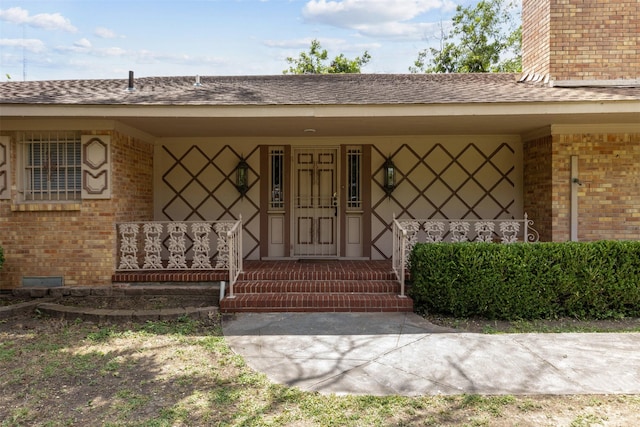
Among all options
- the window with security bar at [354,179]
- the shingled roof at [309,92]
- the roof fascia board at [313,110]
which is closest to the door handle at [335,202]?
the window with security bar at [354,179]

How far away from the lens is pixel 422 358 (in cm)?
417

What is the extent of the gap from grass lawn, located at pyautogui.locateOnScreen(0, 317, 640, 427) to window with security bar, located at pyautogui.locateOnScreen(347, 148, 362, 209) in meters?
4.49

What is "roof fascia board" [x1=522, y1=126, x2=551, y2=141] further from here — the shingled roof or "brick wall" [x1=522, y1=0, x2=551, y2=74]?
"brick wall" [x1=522, y1=0, x2=551, y2=74]

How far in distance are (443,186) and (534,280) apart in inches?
123

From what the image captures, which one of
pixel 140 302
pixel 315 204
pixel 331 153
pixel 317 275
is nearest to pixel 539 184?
pixel 331 153

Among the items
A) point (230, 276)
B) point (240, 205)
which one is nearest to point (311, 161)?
point (240, 205)

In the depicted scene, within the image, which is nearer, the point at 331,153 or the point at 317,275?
the point at 317,275

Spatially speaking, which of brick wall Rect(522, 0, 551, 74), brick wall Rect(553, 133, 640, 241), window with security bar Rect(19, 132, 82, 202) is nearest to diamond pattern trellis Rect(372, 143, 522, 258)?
brick wall Rect(553, 133, 640, 241)

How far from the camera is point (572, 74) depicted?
284 inches

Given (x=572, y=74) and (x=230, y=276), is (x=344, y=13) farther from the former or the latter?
(x=230, y=276)

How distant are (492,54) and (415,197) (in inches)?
798

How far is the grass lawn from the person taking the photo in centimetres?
302

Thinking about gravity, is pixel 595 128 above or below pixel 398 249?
above

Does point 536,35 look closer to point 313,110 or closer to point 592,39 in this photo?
point 592,39
